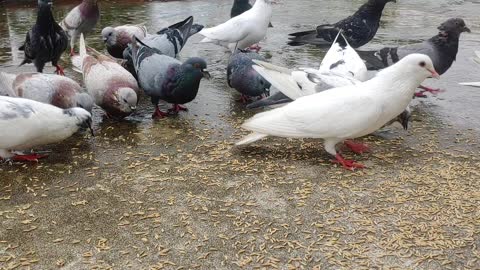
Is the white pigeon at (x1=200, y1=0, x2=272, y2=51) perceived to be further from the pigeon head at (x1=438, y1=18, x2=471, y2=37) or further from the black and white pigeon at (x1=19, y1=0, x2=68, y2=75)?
the pigeon head at (x1=438, y1=18, x2=471, y2=37)

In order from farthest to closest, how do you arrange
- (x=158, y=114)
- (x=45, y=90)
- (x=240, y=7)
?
(x=240, y=7), (x=158, y=114), (x=45, y=90)

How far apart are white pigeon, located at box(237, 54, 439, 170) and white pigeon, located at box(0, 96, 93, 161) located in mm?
1534

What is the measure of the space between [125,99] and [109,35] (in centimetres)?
201

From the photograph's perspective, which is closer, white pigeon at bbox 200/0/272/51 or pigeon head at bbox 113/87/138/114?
pigeon head at bbox 113/87/138/114

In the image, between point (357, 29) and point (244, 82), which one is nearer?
point (244, 82)

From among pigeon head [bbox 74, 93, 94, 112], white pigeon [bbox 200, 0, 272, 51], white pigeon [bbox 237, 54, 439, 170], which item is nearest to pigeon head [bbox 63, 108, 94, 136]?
pigeon head [bbox 74, 93, 94, 112]

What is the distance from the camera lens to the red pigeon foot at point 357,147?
13.7 ft

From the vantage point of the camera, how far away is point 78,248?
286cm

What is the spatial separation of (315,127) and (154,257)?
1.71 m

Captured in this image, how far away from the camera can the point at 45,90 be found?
463 cm

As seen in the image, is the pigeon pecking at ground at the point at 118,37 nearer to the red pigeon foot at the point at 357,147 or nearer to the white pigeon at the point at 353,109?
the white pigeon at the point at 353,109

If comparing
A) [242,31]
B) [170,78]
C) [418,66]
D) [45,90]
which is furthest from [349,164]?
[242,31]

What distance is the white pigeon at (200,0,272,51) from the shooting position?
6859 millimetres

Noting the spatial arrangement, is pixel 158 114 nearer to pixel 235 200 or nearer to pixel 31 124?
pixel 31 124
